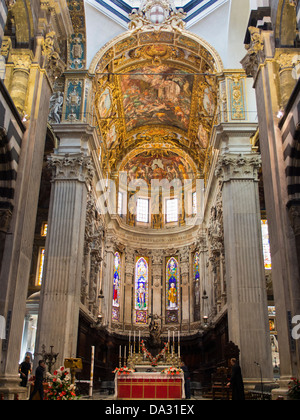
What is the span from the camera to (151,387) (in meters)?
15.0

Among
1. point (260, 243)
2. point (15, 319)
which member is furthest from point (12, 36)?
point (260, 243)

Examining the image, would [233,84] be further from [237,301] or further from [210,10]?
[237,301]

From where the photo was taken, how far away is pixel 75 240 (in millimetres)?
18422

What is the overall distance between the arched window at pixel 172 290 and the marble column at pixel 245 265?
1286 cm

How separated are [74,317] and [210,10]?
15.9 meters

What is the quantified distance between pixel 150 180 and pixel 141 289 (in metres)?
8.25

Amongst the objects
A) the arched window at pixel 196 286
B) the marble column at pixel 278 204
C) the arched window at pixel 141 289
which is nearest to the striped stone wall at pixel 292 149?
the marble column at pixel 278 204

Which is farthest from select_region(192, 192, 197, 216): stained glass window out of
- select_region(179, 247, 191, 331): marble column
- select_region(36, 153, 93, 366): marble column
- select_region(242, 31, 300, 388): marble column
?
select_region(242, 31, 300, 388): marble column

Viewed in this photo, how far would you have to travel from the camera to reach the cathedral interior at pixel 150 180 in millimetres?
11023

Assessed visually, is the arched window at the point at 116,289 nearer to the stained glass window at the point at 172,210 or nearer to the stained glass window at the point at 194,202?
the stained glass window at the point at 172,210

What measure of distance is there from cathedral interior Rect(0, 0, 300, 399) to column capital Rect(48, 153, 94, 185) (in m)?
0.06

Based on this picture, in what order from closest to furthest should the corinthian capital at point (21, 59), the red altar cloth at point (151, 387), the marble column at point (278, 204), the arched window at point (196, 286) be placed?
the marble column at point (278, 204) → the corinthian capital at point (21, 59) → the red altar cloth at point (151, 387) → the arched window at point (196, 286)

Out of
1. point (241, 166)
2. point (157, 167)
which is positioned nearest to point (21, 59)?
point (241, 166)

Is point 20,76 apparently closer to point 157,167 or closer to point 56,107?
point 56,107
